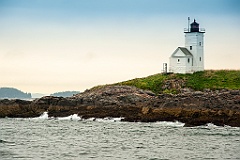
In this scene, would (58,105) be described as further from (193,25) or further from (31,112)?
(193,25)

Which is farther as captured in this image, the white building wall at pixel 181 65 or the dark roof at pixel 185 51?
the dark roof at pixel 185 51

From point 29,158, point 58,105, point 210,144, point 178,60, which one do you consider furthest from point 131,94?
point 29,158

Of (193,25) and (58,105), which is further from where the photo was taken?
(193,25)

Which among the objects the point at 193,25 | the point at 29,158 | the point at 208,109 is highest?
the point at 193,25

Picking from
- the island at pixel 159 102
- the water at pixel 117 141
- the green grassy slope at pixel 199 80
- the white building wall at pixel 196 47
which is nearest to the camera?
the water at pixel 117 141

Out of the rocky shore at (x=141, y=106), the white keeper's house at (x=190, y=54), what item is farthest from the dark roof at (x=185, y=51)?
the rocky shore at (x=141, y=106)

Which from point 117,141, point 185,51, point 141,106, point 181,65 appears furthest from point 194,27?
point 117,141

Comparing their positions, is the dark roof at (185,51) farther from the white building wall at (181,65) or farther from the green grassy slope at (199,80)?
the green grassy slope at (199,80)

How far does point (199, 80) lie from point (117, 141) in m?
38.9

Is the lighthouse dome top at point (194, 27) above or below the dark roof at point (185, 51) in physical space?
above

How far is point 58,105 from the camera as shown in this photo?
72625 millimetres

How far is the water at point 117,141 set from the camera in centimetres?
3583

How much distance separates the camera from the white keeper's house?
86.0 meters

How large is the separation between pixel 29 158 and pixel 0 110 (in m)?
42.3
